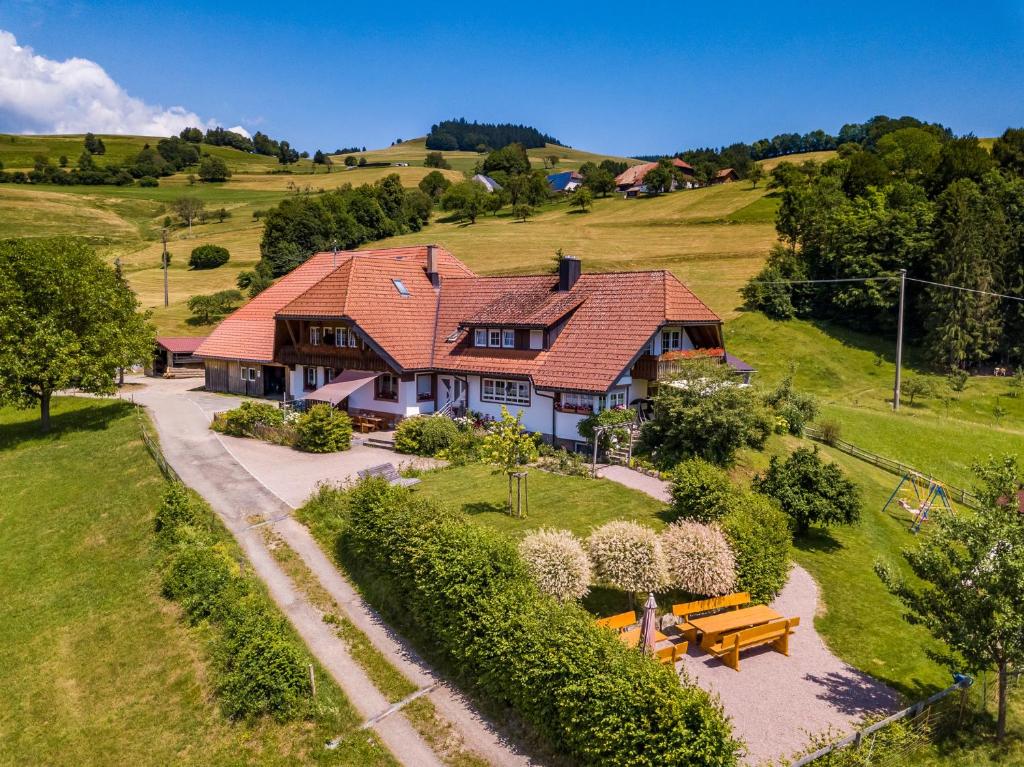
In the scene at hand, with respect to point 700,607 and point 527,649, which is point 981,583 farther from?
point 527,649

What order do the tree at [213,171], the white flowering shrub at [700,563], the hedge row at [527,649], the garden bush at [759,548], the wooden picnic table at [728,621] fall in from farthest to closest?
the tree at [213,171] → the garden bush at [759,548] → the white flowering shrub at [700,563] → the wooden picnic table at [728,621] → the hedge row at [527,649]

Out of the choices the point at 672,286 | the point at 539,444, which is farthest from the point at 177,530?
the point at 672,286

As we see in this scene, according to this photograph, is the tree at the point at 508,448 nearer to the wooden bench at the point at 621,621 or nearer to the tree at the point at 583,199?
the wooden bench at the point at 621,621

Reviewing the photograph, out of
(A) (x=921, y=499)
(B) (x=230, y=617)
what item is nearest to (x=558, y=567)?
(B) (x=230, y=617)

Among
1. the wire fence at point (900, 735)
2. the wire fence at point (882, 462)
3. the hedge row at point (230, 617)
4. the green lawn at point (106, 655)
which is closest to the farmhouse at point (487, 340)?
the wire fence at point (882, 462)

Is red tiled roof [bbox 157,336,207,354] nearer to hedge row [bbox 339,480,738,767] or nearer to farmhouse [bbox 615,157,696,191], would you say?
hedge row [bbox 339,480,738,767]

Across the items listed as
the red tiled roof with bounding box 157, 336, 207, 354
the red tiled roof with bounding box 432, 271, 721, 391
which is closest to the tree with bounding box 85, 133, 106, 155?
the red tiled roof with bounding box 157, 336, 207, 354
